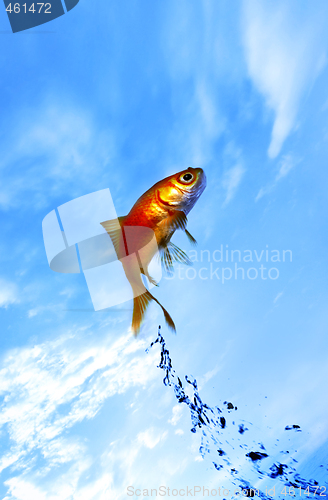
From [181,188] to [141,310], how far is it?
1.73 m

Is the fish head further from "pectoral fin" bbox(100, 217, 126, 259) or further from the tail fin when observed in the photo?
the tail fin

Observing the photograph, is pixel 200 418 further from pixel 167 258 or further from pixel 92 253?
pixel 92 253

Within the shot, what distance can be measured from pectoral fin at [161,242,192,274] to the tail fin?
0.65 m

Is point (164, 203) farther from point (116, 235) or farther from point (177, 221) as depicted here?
point (116, 235)

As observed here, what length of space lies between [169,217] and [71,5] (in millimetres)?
7006

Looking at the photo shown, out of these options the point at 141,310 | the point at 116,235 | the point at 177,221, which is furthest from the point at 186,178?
the point at 141,310

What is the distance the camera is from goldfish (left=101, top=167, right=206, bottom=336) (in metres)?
3.32

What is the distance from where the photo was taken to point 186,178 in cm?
362

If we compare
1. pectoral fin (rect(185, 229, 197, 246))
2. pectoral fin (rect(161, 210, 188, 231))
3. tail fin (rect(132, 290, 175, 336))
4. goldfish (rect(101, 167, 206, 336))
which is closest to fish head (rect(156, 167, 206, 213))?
goldfish (rect(101, 167, 206, 336))

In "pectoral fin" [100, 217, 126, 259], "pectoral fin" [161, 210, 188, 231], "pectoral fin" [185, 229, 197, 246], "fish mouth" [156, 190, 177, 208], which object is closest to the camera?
"pectoral fin" [100, 217, 126, 259]

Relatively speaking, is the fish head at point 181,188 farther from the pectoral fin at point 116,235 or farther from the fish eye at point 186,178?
the pectoral fin at point 116,235

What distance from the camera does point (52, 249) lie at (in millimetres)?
3084

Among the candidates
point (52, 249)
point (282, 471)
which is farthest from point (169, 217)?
point (282, 471)

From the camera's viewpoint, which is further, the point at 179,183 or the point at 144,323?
the point at 179,183
